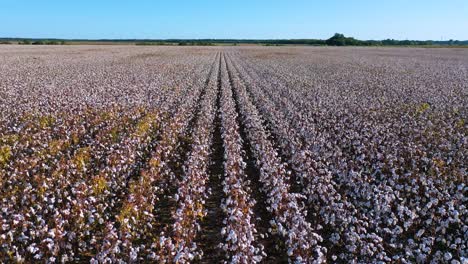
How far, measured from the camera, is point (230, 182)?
31.4 ft

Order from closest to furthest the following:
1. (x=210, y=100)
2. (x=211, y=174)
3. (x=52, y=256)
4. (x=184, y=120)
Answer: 1. (x=52, y=256)
2. (x=211, y=174)
3. (x=184, y=120)
4. (x=210, y=100)

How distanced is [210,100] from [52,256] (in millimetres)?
16137

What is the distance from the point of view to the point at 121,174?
34.6 ft

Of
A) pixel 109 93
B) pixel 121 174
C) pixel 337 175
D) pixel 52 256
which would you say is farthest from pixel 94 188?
pixel 109 93

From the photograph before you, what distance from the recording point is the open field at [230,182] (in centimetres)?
711

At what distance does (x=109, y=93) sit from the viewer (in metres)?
24.7

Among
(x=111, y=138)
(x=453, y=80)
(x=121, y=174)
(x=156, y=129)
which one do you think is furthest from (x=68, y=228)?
(x=453, y=80)

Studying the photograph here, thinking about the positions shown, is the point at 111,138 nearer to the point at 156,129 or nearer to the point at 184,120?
the point at 156,129

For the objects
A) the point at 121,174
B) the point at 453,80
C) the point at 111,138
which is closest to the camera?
the point at 121,174

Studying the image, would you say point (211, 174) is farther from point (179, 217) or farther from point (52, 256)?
point (52, 256)

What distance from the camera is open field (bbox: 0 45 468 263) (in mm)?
7105

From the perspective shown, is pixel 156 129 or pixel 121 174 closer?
pixel 121 174

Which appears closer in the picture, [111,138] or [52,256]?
[52,256]

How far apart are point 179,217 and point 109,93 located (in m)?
18.6
